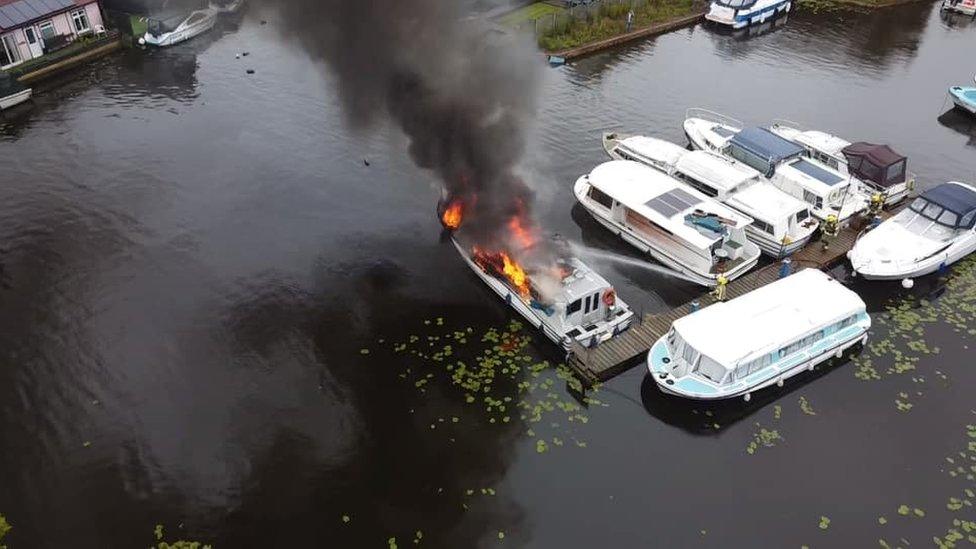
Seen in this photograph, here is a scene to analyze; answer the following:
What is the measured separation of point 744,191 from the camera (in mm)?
38719

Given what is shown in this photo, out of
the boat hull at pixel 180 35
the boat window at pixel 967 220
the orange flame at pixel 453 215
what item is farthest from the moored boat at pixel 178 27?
the boat window at pixel 967 220

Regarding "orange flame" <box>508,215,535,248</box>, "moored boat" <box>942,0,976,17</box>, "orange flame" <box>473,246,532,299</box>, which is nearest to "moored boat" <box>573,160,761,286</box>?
"orange flame" <box>508,215,535,248</box>

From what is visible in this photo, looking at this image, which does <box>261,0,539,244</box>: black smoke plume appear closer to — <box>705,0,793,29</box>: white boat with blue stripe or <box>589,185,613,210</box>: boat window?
<box>589,185,613,210</box>: boat window

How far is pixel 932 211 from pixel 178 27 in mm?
57382

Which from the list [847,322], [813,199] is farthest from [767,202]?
[847,322]

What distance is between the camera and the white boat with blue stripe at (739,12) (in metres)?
65.2

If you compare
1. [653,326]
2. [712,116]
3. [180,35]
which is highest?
[180,35]

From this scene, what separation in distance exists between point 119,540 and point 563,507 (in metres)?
15.0

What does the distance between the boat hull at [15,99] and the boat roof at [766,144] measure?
158 feet

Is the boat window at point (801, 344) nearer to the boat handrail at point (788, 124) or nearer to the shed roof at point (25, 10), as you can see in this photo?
the boat handrail at point (788, 124)

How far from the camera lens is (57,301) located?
33719 mm

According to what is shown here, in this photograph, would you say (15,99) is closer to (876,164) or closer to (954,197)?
(876,164)

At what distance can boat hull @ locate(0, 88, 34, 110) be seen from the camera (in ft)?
161

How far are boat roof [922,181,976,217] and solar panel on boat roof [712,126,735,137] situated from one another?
454 inches
